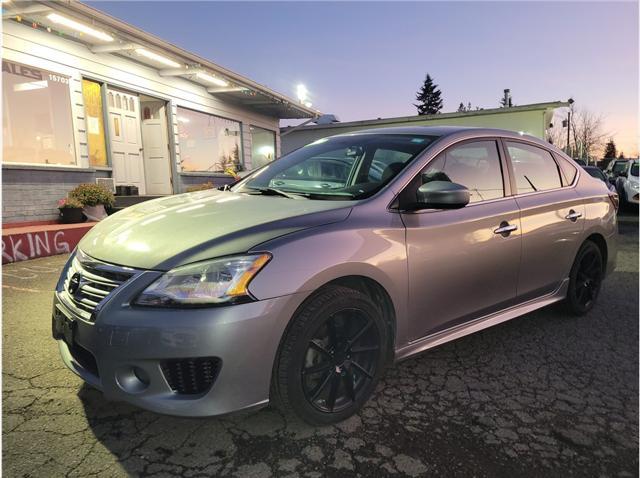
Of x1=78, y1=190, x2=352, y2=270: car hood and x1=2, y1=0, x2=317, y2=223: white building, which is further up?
x1=2, y1=0, x2=317, y2=223: white building

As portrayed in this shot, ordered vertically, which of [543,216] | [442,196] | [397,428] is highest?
[442,196]

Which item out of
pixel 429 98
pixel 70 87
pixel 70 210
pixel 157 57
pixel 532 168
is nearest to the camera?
pixel 532 168

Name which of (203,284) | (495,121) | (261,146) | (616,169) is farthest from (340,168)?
(495,121)

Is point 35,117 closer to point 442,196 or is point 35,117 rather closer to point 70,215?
point 70,215

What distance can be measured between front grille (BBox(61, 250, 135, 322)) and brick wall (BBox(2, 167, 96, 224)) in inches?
237

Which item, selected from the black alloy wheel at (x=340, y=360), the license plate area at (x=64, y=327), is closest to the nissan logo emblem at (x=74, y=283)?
the license plate area at (x=64, y=327)

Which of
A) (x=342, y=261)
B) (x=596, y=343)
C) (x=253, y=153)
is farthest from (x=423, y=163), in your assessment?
(x=253, y=153)

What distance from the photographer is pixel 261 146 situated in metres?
16.3

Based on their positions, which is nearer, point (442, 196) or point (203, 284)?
point (203, 284)

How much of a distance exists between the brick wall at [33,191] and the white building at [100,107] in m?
0.02

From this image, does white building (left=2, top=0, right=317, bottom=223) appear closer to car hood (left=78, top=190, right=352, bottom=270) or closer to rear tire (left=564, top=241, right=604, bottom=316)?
car hood (left=78, top=190, right=352, bottom=270)

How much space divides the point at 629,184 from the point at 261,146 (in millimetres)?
11827

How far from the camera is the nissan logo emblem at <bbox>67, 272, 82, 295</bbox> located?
2.28 metres

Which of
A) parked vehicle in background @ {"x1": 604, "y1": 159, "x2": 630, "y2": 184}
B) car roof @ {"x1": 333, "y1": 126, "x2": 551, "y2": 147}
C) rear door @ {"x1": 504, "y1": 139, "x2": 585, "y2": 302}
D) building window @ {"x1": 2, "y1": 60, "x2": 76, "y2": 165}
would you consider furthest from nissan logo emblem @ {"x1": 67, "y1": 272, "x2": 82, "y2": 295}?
parked vehicle in background @ {"x1": 604, "y1": 159, "x2": 630, "y2": 184}
